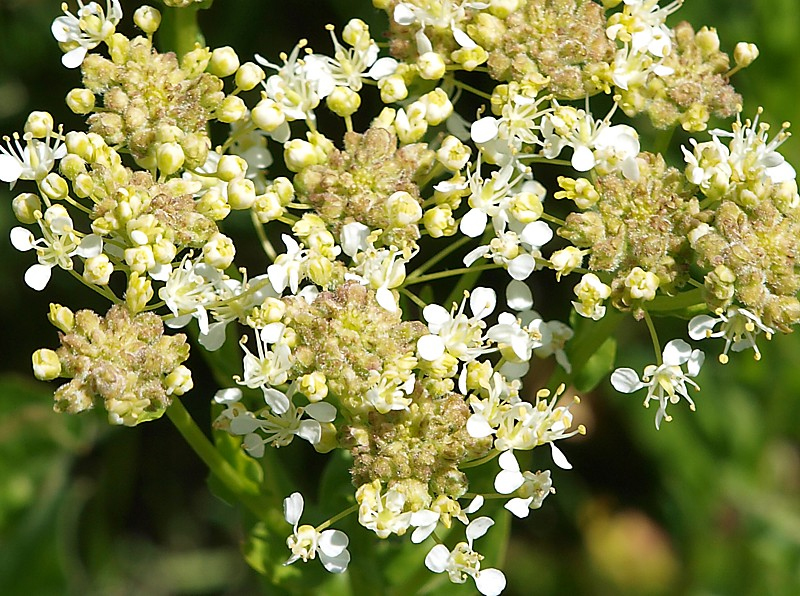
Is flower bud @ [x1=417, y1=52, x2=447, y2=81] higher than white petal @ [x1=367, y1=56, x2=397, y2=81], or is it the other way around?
flower bud @ [x1=417, y1=52, x2=447, y2=81]

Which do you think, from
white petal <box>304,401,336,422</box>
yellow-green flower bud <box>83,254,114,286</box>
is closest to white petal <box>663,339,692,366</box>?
white petal <box>304,401,336,422</box>

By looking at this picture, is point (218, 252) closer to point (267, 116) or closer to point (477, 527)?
point (267, 116)

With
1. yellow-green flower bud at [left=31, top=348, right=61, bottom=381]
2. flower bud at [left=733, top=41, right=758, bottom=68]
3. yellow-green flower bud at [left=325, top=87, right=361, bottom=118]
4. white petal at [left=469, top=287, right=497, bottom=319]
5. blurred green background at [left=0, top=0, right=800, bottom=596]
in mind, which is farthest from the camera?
blurred green background at [left=0, top=0, right=800, bottom=596]

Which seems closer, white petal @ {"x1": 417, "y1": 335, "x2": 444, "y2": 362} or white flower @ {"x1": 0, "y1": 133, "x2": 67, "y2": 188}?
white petal @ {"x1": 417, "y1": 335, "x2": 444, "y2": 362}

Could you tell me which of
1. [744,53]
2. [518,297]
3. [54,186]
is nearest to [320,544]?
[518,297]

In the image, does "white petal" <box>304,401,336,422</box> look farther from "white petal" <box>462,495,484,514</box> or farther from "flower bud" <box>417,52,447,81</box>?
"flower bud" <box>417,52,447,81</box>
